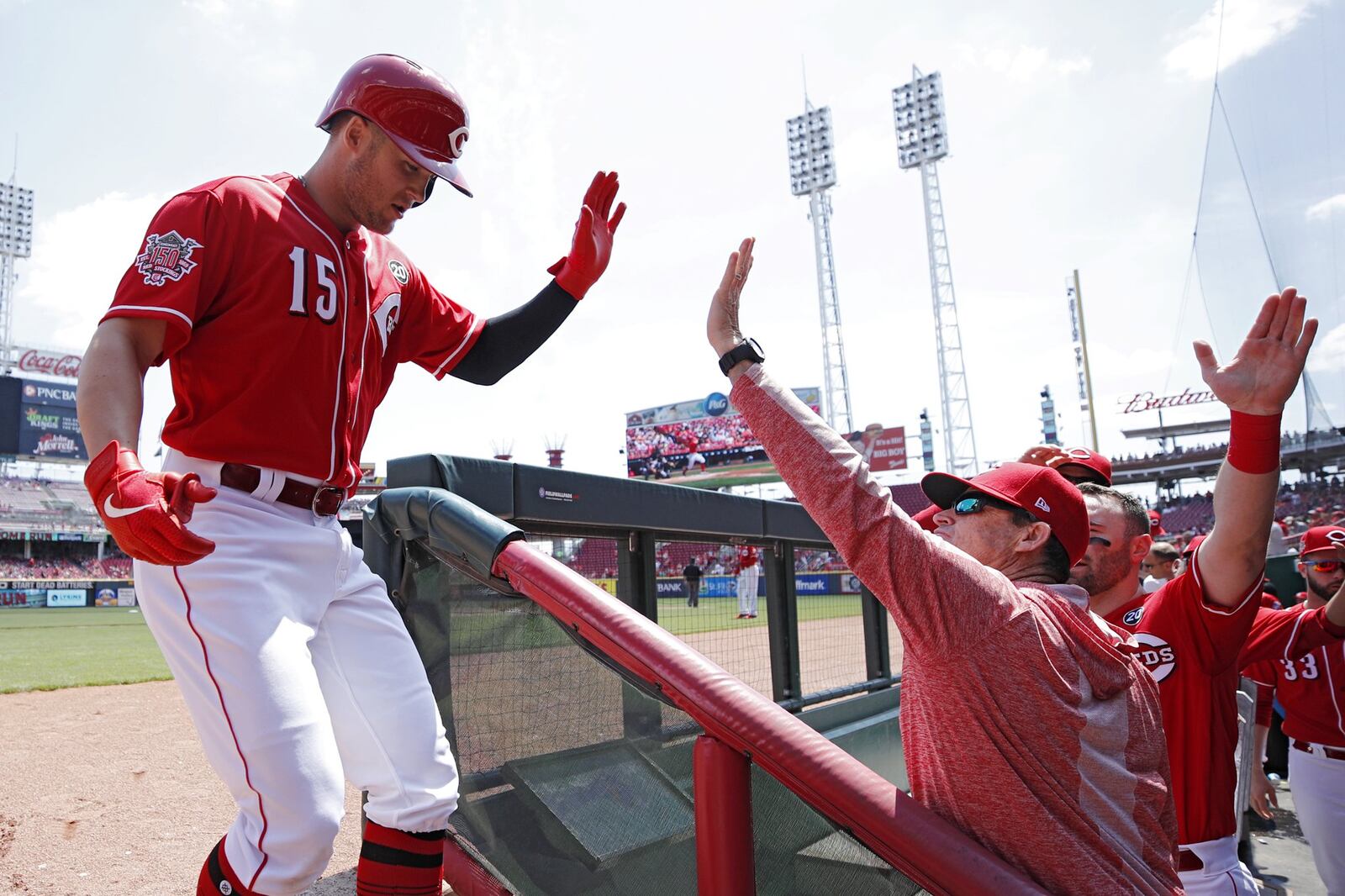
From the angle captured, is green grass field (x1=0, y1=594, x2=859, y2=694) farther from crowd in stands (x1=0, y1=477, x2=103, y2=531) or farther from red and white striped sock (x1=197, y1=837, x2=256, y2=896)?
crowd in stands (x1=0, y1=477, x2=103, y2=531)

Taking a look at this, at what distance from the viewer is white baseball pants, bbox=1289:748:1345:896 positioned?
317 cm

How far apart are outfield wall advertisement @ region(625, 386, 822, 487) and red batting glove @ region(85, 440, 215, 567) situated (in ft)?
114

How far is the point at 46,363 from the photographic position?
44.8m

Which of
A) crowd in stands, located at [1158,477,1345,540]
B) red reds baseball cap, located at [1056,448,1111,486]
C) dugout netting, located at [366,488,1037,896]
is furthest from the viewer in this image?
crowd in stands, located at [1158,477,1345,540]

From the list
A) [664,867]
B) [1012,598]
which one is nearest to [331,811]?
[664,867]

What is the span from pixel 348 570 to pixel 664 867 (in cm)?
86

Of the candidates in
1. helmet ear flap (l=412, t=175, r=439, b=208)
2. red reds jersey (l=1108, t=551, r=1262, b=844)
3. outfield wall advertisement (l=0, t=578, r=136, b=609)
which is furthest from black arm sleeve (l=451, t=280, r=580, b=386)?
outfield wall advertisement (l=0, t=578, r=136, b=609)

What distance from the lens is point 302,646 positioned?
56.1 inches

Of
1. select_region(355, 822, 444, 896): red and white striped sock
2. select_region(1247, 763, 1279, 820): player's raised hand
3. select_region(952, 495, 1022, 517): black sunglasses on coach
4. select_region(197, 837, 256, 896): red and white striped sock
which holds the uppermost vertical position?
select_region(952, 495, 1022, 517): black sunglasses on coach

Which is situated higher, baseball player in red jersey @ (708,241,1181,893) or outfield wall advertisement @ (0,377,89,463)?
outfield wall advertisement @ (0,377,89,463)

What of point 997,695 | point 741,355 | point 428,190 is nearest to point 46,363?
point 428,190

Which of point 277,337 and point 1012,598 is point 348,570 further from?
point 1012,598

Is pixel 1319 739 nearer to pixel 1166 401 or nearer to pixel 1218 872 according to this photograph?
pixel 1218 872

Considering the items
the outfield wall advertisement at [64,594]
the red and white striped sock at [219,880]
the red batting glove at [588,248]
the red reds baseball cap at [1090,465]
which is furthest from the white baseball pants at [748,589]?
the outfield wall advertisement at [64,594]
